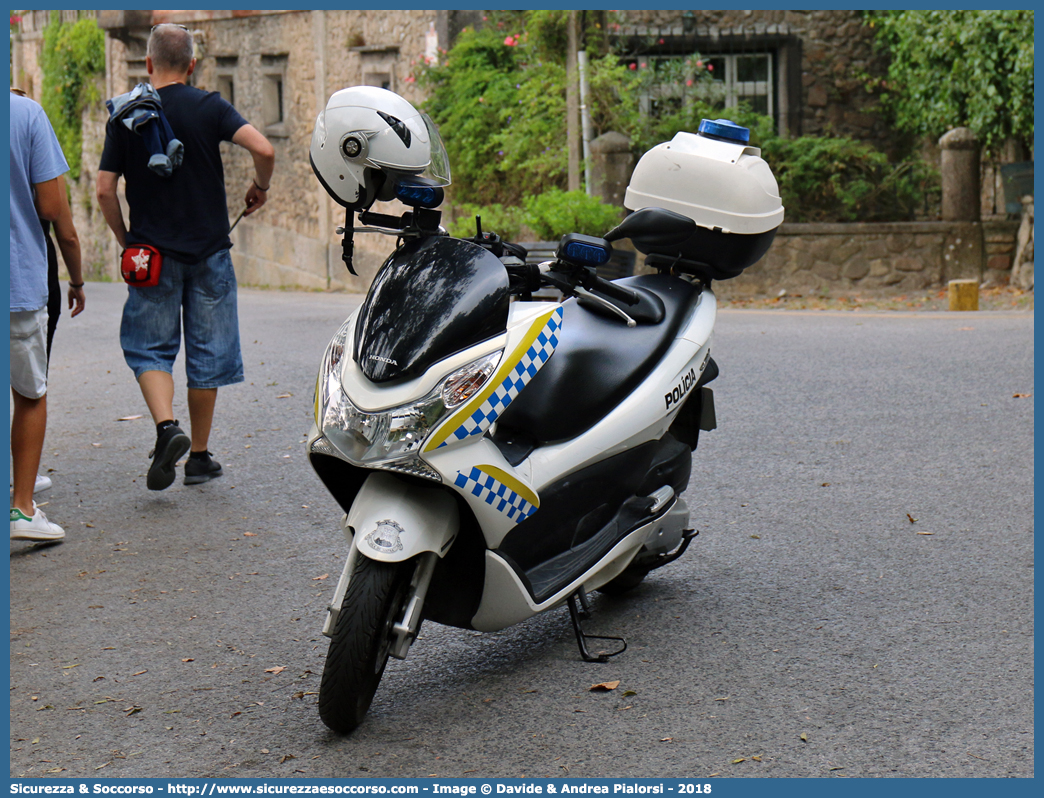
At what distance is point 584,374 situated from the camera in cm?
352

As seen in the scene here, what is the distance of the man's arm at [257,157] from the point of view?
5.37 meters

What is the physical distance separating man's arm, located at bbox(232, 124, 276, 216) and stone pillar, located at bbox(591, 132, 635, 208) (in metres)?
9.42

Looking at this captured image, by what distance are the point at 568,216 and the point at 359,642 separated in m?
10.5

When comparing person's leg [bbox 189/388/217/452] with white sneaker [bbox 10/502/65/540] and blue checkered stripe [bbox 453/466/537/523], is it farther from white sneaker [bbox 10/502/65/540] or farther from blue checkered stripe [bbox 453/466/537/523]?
blue checkered stripe [bbox 453/466/537/523]

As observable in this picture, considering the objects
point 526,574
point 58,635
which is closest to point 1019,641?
point 526,574

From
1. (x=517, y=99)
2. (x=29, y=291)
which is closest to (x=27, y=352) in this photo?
A: (x=29, y=291)

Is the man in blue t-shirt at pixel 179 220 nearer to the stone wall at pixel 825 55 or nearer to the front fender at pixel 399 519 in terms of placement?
the front fender at pixel 399 519

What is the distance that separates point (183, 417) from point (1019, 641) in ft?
16.8

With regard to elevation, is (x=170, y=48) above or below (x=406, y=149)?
above

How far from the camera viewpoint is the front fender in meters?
2.97

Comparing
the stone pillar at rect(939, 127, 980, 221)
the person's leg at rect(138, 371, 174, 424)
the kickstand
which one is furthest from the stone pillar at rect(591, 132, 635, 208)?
the kickstand

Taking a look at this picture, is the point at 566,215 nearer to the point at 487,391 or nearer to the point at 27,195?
the point at 27,195

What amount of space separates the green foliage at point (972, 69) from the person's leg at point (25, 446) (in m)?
11.7

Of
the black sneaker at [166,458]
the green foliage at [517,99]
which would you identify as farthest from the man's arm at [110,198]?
the green foliage at [517,99]
